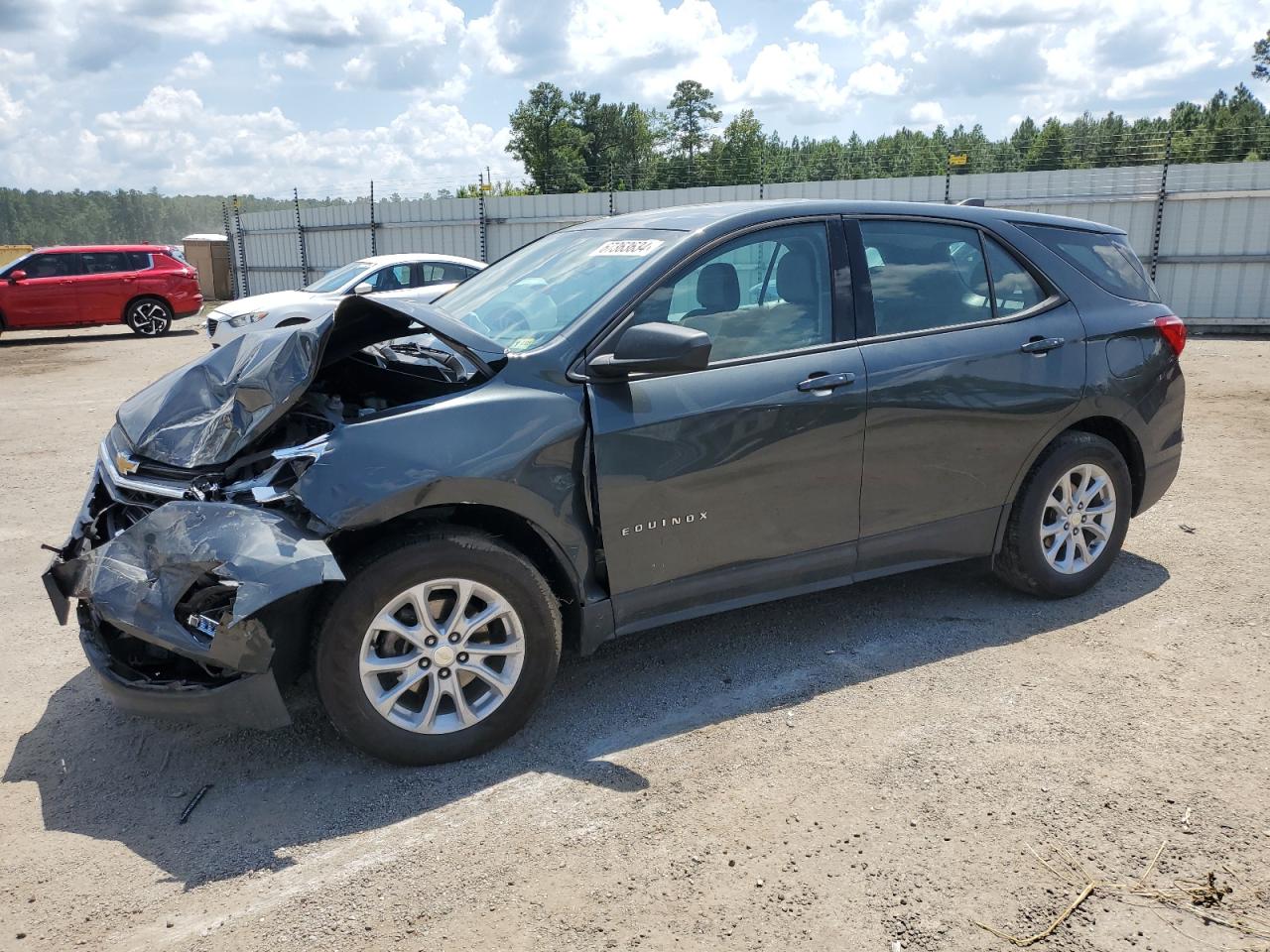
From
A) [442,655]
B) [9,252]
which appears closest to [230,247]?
[9,252]

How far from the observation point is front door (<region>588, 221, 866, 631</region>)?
3426 millimetres

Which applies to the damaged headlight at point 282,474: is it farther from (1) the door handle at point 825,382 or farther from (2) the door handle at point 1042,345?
(2) the door handle at point 1042,345

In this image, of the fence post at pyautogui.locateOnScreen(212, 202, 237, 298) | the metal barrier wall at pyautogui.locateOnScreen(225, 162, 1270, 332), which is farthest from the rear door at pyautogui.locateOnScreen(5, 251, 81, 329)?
the fence post at pyautogui.locateOnScreen(212, 202, 237, 298)

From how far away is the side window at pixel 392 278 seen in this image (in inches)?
535

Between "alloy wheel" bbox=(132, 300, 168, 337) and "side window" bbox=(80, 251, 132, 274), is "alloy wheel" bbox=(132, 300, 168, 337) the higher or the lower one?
the lower one

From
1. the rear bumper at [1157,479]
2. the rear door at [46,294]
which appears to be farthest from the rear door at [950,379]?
the rear door at [46,294]

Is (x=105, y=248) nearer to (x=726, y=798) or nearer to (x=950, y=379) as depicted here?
(x=950, y=379)

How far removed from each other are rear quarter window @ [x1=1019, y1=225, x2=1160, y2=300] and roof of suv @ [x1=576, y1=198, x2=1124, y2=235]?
104mm

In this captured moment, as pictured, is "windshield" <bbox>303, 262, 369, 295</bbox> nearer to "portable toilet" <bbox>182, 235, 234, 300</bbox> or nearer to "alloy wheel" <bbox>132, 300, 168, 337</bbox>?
"alloy wheel" <bbox>132, 300, 168, 337</bbox>

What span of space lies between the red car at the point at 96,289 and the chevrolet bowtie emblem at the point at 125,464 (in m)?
18.4

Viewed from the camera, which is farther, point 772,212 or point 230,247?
point 230,247

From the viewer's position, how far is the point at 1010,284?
4.42 metres

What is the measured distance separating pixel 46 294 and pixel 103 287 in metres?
1.04

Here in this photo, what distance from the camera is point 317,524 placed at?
2.98 meters
